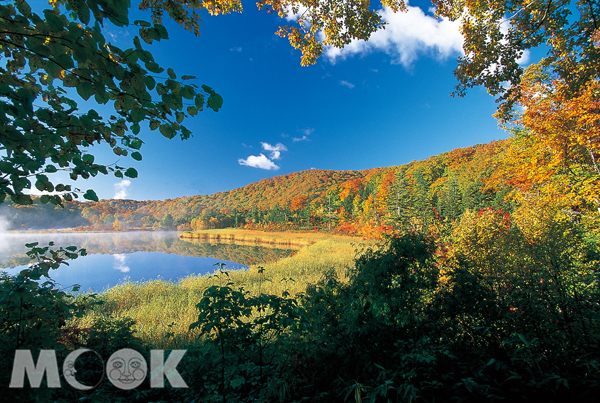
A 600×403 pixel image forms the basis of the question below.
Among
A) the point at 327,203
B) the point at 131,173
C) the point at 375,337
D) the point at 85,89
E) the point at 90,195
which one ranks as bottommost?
the point at 375,337

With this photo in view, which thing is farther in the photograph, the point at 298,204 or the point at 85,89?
the point at 298,204

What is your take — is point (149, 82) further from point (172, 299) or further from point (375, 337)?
point (172, 299)

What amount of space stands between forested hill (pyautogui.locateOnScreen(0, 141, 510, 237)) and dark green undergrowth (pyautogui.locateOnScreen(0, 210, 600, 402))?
1505 mm

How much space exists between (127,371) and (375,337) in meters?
3.21

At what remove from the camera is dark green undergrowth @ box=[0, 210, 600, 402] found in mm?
1781

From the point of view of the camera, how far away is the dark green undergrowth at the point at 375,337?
1781 millimetres

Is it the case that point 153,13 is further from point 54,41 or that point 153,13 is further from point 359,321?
point 359,321

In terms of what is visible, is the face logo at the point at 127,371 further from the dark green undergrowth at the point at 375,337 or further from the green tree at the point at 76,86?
the green tree at the point at 76,86

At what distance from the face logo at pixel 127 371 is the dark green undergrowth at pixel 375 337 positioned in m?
0.11

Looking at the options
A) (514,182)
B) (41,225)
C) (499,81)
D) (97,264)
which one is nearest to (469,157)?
(514,182)

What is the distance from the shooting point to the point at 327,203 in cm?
5525

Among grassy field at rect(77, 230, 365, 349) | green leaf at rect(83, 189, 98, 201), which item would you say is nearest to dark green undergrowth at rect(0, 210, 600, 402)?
grassy field at rect(77, 230, 365, 349)

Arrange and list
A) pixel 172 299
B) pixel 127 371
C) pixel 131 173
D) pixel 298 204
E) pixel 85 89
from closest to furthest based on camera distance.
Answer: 1. pixel 85 89
2. pixel 131 173
3. pixel 127 371
4. pixel 172 299
5. pixel 298 204

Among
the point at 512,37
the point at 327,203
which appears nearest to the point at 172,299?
the point at 512,37
